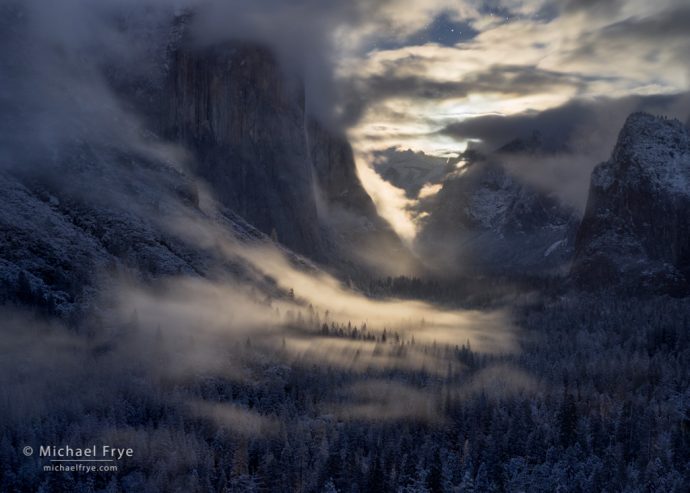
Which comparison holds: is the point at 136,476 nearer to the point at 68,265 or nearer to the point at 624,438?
the point at 68,265

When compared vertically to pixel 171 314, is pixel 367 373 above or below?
below

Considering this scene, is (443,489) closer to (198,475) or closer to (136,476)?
(198,475)

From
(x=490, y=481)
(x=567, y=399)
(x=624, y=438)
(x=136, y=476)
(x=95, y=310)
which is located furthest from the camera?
(x=95, y=310)

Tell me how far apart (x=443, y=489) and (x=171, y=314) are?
102 metres

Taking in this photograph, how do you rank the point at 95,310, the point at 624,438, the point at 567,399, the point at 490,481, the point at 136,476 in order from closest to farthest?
the point at 136,476 → the point at 490,481 → the point at 624,438 → the point at 567,399 → the point at 95,310

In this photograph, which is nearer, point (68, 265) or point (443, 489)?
point (443, 489)

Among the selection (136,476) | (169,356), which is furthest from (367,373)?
(136,476)

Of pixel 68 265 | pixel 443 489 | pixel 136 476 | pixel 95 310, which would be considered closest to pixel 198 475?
pixel 136 476

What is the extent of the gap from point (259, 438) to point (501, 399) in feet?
200

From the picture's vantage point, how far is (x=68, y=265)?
183 meters

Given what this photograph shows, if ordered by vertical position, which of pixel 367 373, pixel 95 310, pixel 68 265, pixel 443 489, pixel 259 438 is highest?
pixel 68 265

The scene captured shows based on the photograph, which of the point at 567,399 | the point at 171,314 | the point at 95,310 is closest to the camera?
the point at 567,399

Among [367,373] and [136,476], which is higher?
[367,373]

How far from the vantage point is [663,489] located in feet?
416
